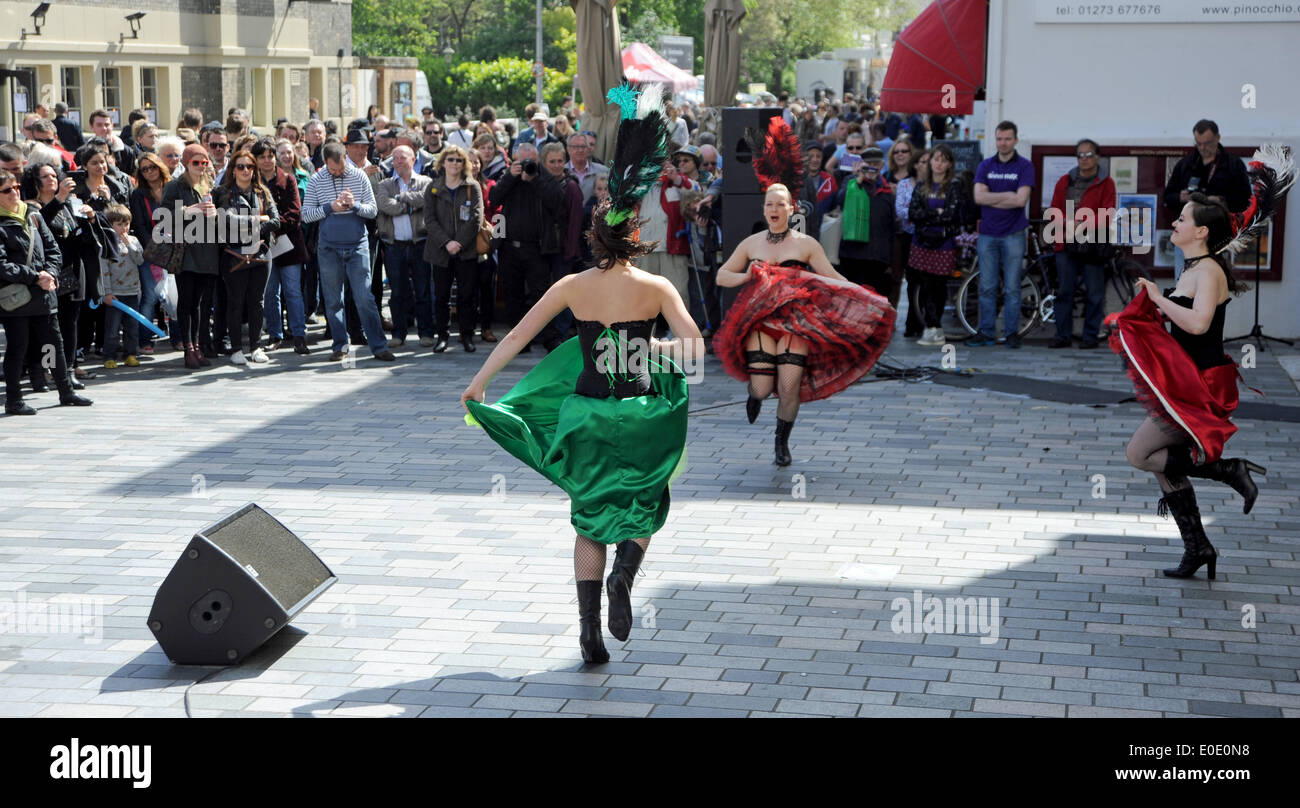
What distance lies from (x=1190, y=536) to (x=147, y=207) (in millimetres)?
10012

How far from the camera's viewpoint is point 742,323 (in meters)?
9.64

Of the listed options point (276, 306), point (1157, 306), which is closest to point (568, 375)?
point (1157, 306)

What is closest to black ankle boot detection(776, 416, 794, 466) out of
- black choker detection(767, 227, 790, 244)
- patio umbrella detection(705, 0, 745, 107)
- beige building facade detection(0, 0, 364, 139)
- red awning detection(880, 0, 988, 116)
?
black choker detection(767, 227, 790, 244)

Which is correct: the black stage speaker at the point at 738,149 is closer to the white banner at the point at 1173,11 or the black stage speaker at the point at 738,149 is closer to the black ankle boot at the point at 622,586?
the white banner at the point at 1173,11

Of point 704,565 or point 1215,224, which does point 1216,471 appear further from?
point 704,565

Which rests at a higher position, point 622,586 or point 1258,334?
point 1258,334

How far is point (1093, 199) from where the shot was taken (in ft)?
47.2

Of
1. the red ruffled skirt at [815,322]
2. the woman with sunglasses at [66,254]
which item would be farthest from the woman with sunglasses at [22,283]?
the red ruffled skirt at [815,322]

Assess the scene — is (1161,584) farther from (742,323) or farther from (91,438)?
(91,438)

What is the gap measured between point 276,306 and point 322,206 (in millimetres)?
1465

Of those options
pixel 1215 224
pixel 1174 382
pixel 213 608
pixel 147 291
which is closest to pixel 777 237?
pixel 1215 224

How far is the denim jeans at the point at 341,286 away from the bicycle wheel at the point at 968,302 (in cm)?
586

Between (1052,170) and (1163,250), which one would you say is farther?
(1052,170)

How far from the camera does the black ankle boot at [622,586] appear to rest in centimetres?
593
